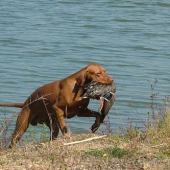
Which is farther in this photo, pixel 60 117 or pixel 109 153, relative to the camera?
pixel 60 117

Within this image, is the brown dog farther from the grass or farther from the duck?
the grass

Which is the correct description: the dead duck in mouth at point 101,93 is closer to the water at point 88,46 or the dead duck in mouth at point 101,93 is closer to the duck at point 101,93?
the duck at point 101,93

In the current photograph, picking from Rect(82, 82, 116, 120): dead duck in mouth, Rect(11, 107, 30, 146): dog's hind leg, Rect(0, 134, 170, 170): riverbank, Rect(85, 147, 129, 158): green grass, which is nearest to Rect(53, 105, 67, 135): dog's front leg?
Rect(82, 82, 116, 120): dead duck in mouth

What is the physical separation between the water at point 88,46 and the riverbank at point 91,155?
2.94 m

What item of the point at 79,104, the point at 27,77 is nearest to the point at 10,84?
the point at 27,77

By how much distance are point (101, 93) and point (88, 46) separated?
8254 millimetres

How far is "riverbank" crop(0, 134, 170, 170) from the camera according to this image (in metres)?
6.43

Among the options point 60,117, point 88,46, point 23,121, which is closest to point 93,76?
point 60,117

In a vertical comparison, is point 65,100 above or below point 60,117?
above

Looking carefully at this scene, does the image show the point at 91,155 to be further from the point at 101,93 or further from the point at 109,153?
the point at 101,93

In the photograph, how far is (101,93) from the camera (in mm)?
8281

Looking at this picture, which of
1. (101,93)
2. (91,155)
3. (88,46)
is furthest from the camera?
(88,46)

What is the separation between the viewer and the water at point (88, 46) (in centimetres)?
1235

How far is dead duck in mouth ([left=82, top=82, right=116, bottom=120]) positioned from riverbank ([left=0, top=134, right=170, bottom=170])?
81 cm
